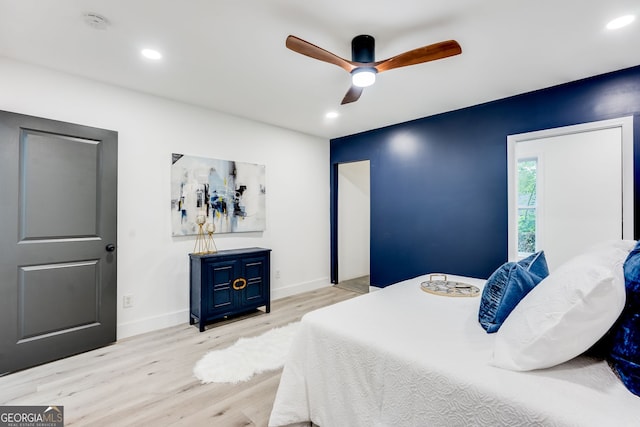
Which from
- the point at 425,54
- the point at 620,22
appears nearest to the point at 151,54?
the point at 425,54

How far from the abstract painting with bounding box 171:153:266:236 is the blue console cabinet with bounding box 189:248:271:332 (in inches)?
17.4

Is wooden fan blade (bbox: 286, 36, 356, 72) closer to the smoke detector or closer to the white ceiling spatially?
the white ceiling

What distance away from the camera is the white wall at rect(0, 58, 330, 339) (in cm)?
268

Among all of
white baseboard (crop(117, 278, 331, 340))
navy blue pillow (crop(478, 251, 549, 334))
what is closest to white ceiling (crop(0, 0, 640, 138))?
navy blue pillow (crop(478, 251, 549, 334))

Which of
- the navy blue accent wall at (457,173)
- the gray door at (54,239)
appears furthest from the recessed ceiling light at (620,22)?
the gray door at (54,239)

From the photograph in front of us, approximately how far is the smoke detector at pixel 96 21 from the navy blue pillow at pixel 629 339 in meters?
3.10

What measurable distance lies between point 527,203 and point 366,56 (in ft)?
10.4

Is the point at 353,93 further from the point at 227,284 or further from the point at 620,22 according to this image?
the point at 227,284

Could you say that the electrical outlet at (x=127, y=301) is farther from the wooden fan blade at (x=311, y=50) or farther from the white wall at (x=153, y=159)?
the wooden fan blade at (x=311, y=50)

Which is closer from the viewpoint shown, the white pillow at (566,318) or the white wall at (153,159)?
the white pillow at (566,318)

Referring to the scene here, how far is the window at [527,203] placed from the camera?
3.89 metres

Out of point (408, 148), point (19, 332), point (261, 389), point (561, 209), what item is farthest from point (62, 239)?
point (561, 209)

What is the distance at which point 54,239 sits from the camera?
8.32ft

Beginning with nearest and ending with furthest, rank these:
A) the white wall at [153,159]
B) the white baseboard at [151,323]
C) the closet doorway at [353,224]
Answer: the white wall at [153,159]
the white baseboard at [151,323]
the closet doorway at [353,224]
